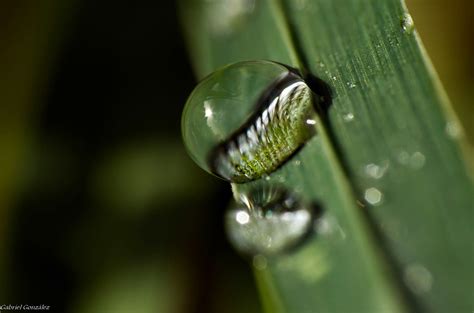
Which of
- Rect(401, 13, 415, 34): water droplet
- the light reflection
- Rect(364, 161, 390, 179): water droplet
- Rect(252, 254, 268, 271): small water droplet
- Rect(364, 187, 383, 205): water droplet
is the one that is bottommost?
Rect(252, 254, 268, 271): small water droplet

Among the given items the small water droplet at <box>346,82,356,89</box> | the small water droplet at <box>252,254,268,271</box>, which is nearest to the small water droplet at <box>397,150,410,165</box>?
the small water droplet at <box>346,82,356,89</box>

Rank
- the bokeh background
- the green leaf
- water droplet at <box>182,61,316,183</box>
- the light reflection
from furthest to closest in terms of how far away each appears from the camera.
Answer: the bokeh background, the light reflection, water droplet at <box>182,61,316,183</box>, the green leaf

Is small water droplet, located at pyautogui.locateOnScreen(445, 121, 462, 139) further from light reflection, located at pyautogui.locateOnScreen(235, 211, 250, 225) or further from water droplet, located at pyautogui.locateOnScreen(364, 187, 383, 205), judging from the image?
light reflection, located at pyautogui.locateOnScreen(235, 211, 250, 225)

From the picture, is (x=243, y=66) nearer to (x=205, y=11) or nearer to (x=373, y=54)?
(x=373, y=54)

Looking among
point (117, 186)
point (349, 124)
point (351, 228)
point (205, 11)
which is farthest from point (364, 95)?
point (117, 186)

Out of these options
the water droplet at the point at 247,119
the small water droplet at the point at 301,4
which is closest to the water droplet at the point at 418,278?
the water droplet at the point at 247,119

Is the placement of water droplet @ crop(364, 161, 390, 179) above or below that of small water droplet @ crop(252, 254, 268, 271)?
above

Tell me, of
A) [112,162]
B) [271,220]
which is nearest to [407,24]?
[271,220]
